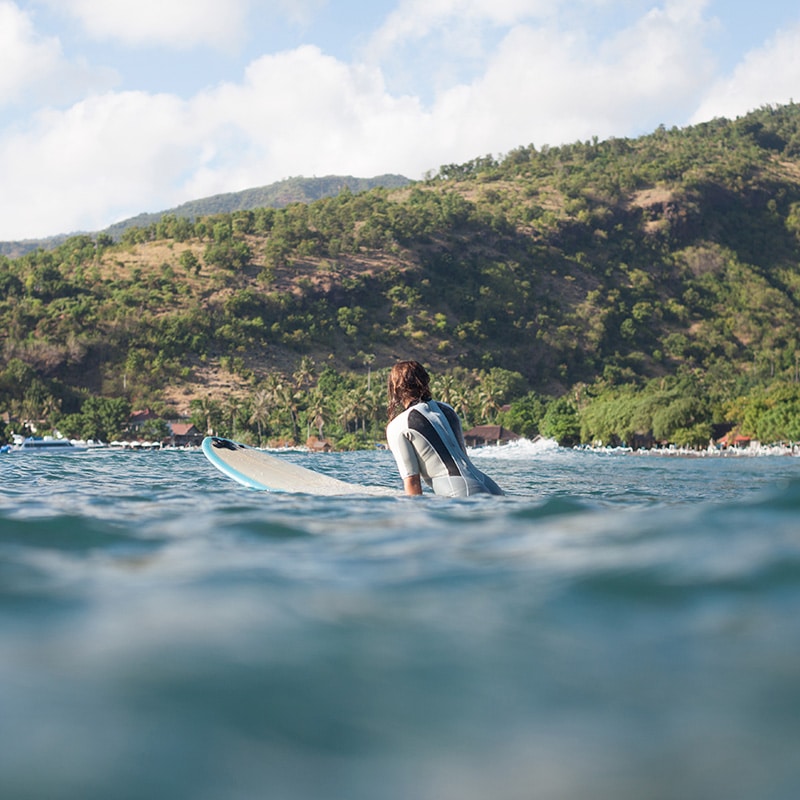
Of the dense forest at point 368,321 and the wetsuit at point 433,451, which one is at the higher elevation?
the dense forest at point 368,321

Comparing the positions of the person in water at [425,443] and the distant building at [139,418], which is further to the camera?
the distant building at [139,418]

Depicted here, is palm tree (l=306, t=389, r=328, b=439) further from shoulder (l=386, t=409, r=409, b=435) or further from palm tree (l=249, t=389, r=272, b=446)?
shoulder (l=386, t=409, r=409, b=435)

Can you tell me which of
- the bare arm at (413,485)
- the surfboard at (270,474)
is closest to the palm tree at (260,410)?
the surfboard at (270,474)

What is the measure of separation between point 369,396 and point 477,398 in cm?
2144

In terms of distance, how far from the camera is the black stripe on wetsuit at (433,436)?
772 cm

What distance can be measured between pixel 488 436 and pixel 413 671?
117m

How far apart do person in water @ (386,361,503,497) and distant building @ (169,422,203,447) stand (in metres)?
113

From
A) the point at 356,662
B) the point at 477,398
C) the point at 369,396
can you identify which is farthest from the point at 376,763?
the point at 477,398

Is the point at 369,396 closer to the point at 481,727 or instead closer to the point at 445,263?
the point at 445,263

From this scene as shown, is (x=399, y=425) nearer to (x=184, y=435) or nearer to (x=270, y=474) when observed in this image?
(x=270, y=474)

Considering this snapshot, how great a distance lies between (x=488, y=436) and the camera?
119 meters

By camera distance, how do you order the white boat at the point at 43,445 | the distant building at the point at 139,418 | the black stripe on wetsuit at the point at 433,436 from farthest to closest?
the distant building at the point at 139,418 < the white boat at the point at 43,445 < the black stripe on wetsuit at the point at 433,436

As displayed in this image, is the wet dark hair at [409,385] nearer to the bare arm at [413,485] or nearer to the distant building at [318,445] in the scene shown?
the bare arm at [413,485]

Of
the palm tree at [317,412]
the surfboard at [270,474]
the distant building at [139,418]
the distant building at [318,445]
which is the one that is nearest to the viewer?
the surfboard at [270,474]
